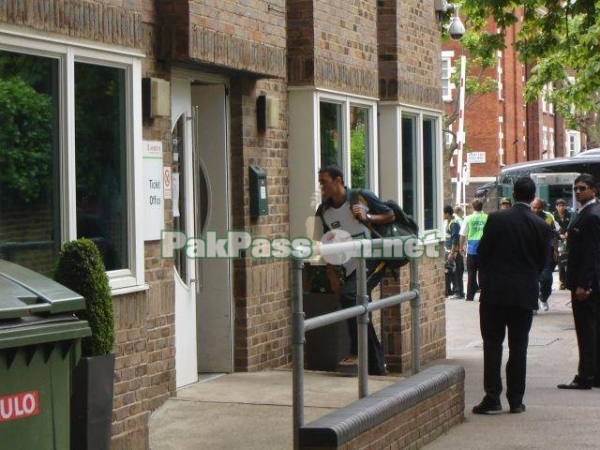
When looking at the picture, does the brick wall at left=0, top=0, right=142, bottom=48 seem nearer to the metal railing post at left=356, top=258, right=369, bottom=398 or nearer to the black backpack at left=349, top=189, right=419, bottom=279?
the metal railing post at left=356, top=258, right=369, bottom=398

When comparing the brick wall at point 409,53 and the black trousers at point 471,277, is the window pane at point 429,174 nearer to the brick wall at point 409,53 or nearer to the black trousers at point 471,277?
the brick wall at point 409,53

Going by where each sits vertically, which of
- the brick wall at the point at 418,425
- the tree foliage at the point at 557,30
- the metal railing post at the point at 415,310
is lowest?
the brick wall at the point at 418,425

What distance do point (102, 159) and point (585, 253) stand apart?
5119 mm

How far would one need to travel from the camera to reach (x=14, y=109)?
7.45 metres

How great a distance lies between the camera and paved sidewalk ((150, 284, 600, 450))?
8.16m

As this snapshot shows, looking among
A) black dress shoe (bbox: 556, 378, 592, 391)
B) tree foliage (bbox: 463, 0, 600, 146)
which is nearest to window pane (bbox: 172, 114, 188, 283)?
black dress shoe (bbox: 556, 378, 592, 391)

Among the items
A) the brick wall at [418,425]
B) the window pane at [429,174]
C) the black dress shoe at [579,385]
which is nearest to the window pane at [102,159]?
the brick wall at [418,425]

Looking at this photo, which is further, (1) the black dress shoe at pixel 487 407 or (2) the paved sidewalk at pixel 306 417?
(1) the black dress shoe at pixel 487 407

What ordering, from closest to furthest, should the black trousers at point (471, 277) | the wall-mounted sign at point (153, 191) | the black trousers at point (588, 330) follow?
the wall-mounted sign at point (153, 191) → the black trousers at point (588, 330) → the black trousers at point (471, 277)

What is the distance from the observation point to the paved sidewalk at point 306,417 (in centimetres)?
816

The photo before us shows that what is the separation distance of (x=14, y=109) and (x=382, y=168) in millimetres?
7139

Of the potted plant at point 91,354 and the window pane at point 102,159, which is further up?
the window pane at point 102,159

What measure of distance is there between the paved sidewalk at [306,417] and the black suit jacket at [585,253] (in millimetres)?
975

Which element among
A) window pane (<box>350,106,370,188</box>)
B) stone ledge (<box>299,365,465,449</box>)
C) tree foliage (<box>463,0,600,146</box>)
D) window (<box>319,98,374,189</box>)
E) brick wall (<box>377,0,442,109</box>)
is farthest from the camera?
tree foliage (<box>463,0,600,146</box>)
